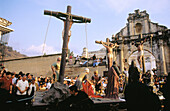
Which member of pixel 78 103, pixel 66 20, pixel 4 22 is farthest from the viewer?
pixel 4 22

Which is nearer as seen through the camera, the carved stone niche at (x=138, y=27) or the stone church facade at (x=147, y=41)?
the stone church facade at (x=147, y=41)

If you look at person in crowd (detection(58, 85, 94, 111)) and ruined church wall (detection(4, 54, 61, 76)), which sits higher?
ruined church wall (detection(4, 54, 61, 76))

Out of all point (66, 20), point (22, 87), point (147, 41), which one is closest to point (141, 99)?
point (66, 20)

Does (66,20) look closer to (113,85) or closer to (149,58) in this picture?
(113,85)

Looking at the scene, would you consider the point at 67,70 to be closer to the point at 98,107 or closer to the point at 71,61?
the point at 71,61

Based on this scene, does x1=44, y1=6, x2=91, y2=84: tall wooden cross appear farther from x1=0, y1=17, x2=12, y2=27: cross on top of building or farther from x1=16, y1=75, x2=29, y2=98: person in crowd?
x1=0, y1=17, x2=12, y2=27: cross on top of building

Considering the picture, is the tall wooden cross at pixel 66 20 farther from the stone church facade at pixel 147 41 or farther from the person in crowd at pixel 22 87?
the stone church facade at pixel 147 41

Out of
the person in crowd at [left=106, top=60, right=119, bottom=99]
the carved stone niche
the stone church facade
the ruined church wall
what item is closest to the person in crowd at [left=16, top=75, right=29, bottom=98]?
the person in crowd at [left=106, top=60, right=119, bottom=99]

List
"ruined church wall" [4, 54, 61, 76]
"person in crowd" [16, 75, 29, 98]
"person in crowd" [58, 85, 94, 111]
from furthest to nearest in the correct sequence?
"ruined church wall" [4, 54, 61, 76] < "person in crowd" [16, 75, 29, 98] < "person in crowd" [58, 85, 94, 111]


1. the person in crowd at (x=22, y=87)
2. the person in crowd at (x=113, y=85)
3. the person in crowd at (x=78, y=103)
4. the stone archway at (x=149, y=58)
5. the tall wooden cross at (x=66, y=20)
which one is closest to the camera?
the person in crowd at (x=78, y=103)

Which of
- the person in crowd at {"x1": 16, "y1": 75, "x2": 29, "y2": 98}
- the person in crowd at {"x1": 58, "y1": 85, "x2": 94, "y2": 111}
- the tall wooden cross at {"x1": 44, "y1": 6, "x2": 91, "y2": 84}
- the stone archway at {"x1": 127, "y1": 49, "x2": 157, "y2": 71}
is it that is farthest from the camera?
the stone archway at {"x1": 127, "y1": 49, "x2": 157, "y2": 71}

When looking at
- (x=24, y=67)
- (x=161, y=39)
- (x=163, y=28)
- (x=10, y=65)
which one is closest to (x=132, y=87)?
(x=161, y=39)

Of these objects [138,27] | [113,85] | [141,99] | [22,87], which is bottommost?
[22,87]

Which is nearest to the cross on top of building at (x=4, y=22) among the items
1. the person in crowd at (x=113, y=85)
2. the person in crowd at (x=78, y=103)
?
the person in crowd at (x=113, y=85)
